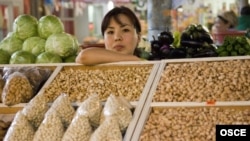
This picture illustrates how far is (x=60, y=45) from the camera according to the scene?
140 inches

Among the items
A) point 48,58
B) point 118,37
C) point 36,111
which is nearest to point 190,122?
point 36,111

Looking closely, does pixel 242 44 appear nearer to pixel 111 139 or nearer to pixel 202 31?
pixel 202 31

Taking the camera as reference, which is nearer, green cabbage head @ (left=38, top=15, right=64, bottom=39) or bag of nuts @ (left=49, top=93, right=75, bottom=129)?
bag of nuts @ (left=49, top=93, right=75, bottom=129)

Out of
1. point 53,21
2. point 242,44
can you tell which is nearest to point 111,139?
Result: point 53,21

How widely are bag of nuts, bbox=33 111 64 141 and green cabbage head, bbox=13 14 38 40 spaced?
1.81 meters

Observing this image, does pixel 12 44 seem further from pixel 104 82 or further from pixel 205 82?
pixel 205 82

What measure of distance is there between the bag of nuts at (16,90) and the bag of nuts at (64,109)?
11.9 inches

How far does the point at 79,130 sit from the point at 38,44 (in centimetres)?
181

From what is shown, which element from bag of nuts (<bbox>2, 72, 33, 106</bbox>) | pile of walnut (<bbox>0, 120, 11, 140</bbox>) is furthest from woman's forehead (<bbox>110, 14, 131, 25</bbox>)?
pile of walnut (<bbox>0, 120, 11, 140</bbox>)

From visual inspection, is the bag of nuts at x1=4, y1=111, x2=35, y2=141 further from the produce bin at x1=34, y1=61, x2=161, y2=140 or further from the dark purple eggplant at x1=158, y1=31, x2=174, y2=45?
the dark purple eggplant at x1=158, y1=31, x2=174, y2=45

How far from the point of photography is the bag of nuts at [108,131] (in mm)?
1997

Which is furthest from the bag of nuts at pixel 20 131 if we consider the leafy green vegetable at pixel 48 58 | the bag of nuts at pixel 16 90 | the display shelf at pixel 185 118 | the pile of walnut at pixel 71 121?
the leafy green vegetable at pixel 48 58

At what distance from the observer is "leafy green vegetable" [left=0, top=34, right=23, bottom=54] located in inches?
148

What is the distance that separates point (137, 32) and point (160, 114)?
1436 millimetres
